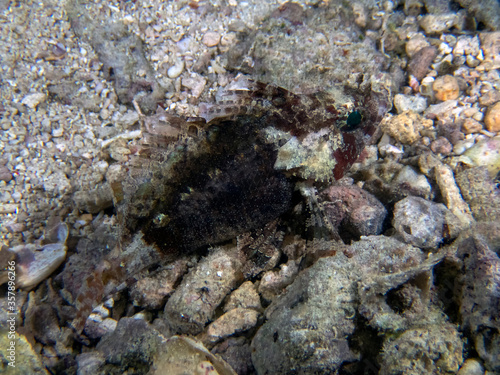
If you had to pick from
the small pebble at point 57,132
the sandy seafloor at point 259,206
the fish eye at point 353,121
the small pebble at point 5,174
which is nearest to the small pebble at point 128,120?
the sandy seafloor at point 259,206

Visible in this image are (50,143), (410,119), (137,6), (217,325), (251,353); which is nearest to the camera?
(251,353)

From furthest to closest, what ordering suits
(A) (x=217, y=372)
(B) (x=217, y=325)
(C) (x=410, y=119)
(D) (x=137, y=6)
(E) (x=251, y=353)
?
(D) (x=137, y=6) → (C) (x=410, y=119) → (B) (x=217, y=325) → (E) (x=251, y=353) → (A) (x=217, y=372)

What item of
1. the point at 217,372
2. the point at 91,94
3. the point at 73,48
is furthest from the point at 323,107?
the point at 73,48

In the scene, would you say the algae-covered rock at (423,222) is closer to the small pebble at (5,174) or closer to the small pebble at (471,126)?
the small pebble at (471,126)

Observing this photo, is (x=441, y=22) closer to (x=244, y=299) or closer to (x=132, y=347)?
(x=244, y=299)

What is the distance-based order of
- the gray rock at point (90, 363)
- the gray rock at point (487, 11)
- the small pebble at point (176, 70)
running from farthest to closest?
the small pebble at point (176, 70)
the gray rock at point (487, 11)
the gray rock at point (90, 363)

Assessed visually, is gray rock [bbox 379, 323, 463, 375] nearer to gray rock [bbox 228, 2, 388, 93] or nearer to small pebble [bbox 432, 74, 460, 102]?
gray rock [bbox 228, 2, 388, 93]

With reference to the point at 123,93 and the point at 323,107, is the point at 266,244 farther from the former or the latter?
the point at 123,93
